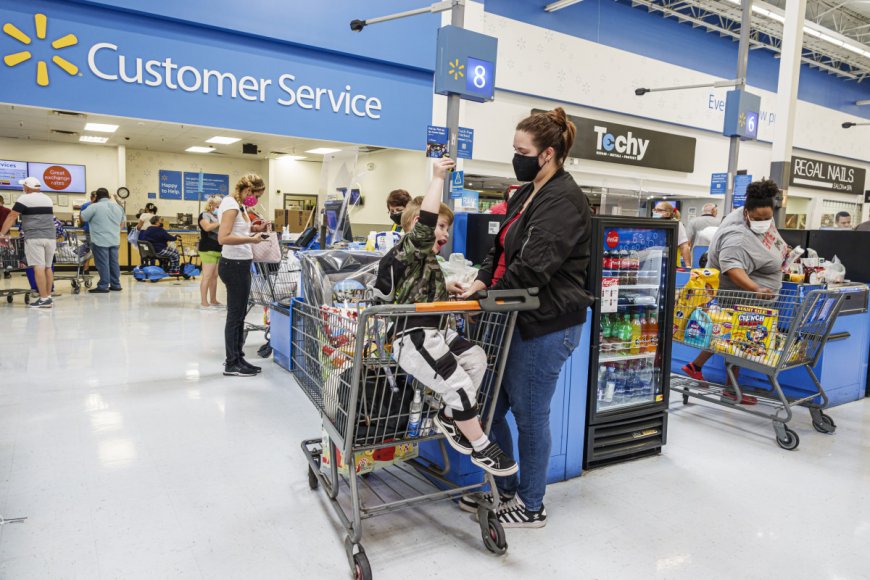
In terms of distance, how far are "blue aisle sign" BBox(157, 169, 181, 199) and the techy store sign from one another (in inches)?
309

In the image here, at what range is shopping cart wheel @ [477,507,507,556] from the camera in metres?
2.15

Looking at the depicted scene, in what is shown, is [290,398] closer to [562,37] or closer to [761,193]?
[761,193]

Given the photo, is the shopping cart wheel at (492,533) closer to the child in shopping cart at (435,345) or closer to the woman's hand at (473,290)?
the child in shopping cart at (435,345)

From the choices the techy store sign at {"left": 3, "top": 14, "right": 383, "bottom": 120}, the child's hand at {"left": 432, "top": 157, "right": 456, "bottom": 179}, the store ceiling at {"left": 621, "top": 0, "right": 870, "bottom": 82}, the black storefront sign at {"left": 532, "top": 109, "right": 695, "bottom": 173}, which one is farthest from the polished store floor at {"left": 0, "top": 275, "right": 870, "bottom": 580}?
the store ceiling at {"left": 621, "top": 0, "right": 870, "bottom": 82}

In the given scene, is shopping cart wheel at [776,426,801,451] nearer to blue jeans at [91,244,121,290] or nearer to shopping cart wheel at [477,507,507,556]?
shopping cart wheel at [477,507,507,556]

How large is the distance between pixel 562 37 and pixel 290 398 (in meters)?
8.99

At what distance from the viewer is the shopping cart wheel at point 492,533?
84.5 inches

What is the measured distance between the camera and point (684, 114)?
12148 millimetres

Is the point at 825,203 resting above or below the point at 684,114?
below

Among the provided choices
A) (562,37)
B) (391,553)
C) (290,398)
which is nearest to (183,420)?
(290,398)

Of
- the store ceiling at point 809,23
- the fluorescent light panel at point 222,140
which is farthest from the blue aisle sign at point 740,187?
the fluorescent light panel at point 222,140

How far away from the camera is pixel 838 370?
4.30 metres

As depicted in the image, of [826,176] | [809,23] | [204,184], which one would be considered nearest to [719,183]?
[809,23]

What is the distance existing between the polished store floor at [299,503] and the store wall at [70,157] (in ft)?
36.9
